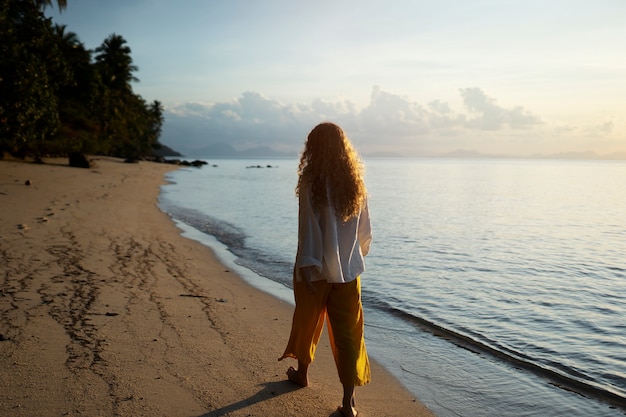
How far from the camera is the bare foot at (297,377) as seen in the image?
14.5 feet

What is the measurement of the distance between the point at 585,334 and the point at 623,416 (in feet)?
8.12

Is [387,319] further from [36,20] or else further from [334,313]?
[36,20]

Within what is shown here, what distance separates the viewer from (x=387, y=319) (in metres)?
7.17

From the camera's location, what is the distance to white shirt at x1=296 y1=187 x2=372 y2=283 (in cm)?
390

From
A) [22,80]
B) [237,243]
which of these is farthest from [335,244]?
[22,80]

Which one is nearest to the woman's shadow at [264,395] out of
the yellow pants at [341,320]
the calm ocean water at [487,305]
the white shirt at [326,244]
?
the yellow pants at [341,320]

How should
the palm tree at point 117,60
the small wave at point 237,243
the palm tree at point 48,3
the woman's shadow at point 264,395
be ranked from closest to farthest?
1. the woman's shadow at point 264,395
2. the small wave at point 237,243
3. the palm tree at point 48,3
4. the palm tree at point 117,60

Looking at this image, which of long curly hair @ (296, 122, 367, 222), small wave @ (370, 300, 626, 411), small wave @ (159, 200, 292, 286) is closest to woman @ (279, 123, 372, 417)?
long curly hair @ (296, 122, 367, 222)

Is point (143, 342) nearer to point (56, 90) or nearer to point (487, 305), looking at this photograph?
point (487, 305)

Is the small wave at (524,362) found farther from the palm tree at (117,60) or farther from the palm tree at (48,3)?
the palm tree at (117,60)

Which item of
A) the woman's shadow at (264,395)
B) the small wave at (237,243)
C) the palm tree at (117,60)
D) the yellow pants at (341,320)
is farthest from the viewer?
the palm tree at (117,60)

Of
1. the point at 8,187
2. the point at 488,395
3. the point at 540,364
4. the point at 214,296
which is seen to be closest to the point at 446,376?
the point at 488,395

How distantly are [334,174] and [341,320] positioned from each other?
112 centimetres

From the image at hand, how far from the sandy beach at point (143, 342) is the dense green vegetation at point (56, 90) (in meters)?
17.0
